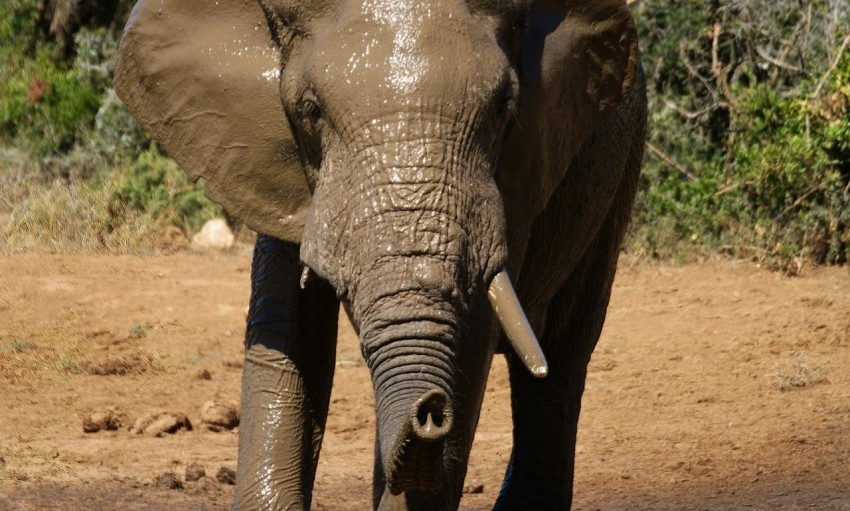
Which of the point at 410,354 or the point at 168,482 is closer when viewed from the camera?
the point at 410,354

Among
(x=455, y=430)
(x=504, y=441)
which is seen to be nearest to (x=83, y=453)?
(x=504, y=441)

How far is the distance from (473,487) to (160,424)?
1.69m

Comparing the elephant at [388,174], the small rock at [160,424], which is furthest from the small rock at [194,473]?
the elephant at [388,174]

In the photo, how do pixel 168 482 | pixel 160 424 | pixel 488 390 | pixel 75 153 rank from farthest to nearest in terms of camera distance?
1. pixel 75 153
2. pixel 488 390
3. pixel 160 424
4. pixel 168 482

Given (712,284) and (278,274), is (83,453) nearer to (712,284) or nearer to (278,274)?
(278,274)

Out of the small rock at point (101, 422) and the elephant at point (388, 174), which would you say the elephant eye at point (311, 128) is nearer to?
the elephant at point (388, 174)

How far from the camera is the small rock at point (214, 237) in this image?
35.2 feet

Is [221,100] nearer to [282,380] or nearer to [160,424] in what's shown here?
[282,380]

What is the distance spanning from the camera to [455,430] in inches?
154

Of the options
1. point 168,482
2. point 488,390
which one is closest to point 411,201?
point 168,482

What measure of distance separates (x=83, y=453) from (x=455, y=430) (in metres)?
3.34

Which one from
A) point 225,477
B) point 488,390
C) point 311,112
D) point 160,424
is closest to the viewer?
point 311,112

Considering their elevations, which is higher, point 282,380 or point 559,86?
point 559,86

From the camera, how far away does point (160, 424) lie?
7293mm
